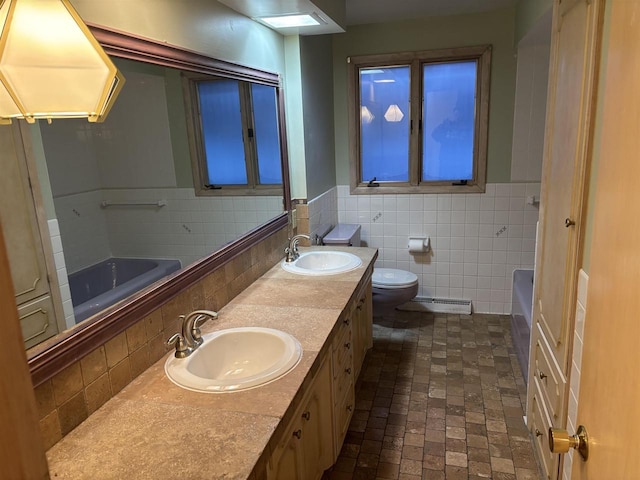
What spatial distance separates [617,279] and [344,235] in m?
2.92

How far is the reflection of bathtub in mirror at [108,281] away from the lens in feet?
4.52

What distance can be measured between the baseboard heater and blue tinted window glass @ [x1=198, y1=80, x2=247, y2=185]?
2290 mm

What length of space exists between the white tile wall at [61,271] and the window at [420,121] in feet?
9.71

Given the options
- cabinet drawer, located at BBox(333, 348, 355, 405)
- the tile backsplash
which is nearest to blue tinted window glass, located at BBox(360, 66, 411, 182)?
cabinet drawer, located at BBox(333, 348, 355, 405)

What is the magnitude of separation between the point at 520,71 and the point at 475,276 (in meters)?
1.70

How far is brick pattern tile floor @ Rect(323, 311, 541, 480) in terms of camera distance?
225cm

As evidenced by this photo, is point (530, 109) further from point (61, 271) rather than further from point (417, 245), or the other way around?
point (61, 271)

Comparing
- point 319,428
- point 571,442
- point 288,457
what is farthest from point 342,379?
point 571,442

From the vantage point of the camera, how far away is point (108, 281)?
150cm

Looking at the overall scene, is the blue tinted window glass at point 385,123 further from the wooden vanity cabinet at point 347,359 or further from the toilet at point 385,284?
the wooden vanity cabinet at point 347,359

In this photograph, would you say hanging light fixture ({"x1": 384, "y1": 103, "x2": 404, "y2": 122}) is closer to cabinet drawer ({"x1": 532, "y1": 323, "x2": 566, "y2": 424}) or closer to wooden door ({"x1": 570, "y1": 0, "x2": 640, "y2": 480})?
cabinet drawer ({"x1": 532, "y1": 323, "x2": 566, "y2": 424})

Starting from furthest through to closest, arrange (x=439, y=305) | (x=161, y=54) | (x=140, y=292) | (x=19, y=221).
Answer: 1. (x=439, y=305)
2. (x=161, y=54)
3. (x=140, y=292)
4. (x=19, y=221)

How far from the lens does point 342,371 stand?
2.31m

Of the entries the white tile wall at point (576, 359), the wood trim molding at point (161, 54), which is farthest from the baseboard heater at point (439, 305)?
the wood trim molding at point (161, 54)
